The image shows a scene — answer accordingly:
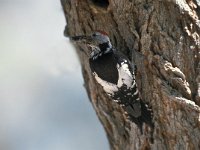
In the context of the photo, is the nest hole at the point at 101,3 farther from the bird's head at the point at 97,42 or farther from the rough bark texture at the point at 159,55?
the bird's head at the point at 97,42

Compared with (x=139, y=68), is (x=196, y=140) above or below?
below

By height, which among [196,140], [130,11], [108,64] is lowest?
[196,140]

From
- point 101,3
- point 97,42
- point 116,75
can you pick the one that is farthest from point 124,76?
point 101,3

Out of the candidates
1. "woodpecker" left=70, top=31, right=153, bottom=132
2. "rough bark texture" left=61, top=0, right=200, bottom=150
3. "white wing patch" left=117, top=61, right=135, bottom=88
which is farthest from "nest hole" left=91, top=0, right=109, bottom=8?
"white wing patch" left=117, top=61, right=135, bottom=88

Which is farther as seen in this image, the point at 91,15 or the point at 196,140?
the point at 91,15

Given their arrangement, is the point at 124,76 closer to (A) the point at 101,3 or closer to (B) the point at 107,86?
(B) the point at 107,86

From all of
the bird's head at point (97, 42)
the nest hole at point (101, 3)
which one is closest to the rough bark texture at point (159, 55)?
the nest hole at point (101, 3)

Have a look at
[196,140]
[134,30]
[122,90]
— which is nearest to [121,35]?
[134,30]

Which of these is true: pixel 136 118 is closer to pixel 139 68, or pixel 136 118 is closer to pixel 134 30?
pixel 139 68
